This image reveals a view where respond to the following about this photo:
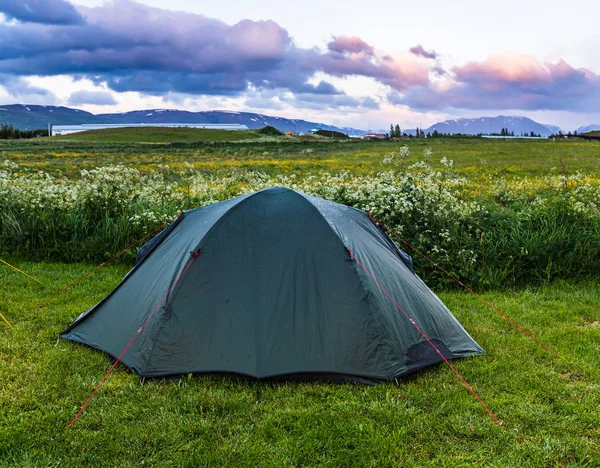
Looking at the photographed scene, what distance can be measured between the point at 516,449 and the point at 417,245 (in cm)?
529

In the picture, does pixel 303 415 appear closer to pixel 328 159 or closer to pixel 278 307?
pixel 278 307

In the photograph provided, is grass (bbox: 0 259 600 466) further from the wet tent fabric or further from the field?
the wet tent fabric

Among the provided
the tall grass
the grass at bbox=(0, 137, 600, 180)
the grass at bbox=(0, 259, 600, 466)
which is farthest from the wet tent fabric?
the grass at bbox=(0, 137, 600, 180)

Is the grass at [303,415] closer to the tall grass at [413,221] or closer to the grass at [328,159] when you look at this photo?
the tall grass at [413,221]

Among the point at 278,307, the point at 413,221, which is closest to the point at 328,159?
the point at 413,221

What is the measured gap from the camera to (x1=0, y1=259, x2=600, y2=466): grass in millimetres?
Result: 4266

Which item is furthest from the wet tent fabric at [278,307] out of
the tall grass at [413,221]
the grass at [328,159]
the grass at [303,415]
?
the grass at [328,159]

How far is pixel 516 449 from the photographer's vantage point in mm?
4352

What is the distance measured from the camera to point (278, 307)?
5.46m

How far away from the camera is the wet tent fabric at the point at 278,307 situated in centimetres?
534

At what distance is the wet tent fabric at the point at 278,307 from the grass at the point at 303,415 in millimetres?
217

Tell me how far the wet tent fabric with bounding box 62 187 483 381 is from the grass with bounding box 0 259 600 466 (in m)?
0.22

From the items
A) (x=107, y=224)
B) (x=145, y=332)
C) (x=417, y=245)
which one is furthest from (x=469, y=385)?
(x=107, y=224)

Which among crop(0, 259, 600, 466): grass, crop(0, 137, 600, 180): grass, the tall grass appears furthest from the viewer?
crop(0, 137, 600, 180): grass
